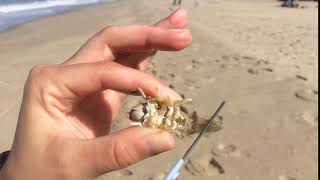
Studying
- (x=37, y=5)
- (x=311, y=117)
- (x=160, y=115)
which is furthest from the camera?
(x=37, y=5)

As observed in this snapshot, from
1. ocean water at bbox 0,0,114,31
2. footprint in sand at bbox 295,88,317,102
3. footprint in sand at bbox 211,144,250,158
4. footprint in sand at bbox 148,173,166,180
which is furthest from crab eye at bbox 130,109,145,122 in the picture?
ocean water at bbox 0,0,114,31

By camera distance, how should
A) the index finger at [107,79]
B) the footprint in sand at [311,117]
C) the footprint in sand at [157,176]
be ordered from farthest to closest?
1. the footprint in sand at [311,117]
2. the footprint in sand at [157,176]
3. the index finger at [107,79]

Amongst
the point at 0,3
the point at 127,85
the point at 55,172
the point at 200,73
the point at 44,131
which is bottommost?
the point at 0,3

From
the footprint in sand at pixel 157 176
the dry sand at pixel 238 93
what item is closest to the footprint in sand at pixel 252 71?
the dry sand at pixel 238 93

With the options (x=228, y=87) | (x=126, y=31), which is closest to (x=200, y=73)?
(x=228, y=87)

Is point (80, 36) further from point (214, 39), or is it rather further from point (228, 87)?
point (228, 87)

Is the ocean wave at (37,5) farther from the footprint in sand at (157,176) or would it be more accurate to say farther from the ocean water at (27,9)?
the footprint in sand at (157,176)

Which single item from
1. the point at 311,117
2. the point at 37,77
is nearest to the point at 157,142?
the point at 37,77

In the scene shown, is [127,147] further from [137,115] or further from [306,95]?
[306,95]
